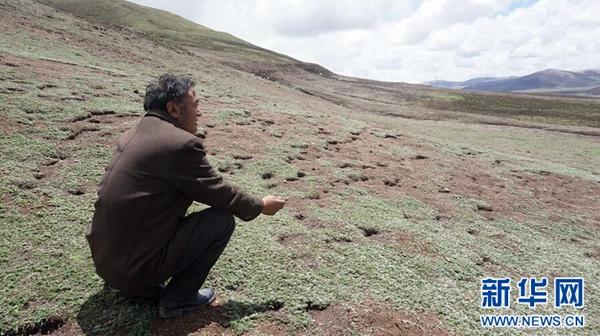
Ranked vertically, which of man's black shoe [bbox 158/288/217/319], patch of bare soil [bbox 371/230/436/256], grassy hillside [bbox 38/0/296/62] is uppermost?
grassy hillside [bbox 38/0/296/62]

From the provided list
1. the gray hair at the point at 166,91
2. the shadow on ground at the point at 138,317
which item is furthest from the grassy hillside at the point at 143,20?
the shadow on ground at the point at 138,317

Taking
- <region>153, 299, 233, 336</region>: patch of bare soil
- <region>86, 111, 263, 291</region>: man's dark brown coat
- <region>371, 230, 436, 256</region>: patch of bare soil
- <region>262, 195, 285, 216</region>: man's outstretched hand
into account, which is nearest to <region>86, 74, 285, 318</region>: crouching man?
<region>86, 111, 263, 291</region>: man's dark brown coat

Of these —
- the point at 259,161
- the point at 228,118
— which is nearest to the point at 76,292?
the point at 259,161

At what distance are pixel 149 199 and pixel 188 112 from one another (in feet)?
4.16

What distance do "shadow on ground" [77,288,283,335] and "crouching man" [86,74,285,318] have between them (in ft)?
0.64

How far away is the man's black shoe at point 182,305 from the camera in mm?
5496

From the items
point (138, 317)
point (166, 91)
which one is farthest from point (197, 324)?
point (166, 91)

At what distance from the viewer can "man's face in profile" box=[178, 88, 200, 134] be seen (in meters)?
5.37

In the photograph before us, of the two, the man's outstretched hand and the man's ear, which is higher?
the man's ear

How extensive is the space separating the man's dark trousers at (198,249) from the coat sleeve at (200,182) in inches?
8.3

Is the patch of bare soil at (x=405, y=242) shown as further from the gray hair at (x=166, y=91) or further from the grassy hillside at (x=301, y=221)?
the gray hair at (x=166, y=91)

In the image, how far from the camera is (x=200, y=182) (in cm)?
500

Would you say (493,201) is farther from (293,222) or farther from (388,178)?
(293,222)

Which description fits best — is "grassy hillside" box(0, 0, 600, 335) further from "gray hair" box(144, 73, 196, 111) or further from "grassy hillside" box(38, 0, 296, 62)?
A: "grassy hillside" box(38, 0, 296, 62)
